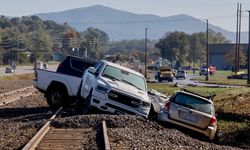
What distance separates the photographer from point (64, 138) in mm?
16609

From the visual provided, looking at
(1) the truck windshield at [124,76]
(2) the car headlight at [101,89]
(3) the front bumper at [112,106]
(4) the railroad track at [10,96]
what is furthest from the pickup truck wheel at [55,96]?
(2) the car headlight at [101,89]

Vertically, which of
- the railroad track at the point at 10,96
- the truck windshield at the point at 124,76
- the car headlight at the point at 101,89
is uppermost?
the truck windshield at the point at 124,76

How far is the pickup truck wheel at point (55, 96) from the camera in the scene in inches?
1152

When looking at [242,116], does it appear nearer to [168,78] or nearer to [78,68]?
[78,68]

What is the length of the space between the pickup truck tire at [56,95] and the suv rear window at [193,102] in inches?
351

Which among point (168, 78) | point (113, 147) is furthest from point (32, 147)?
point (168, 78)

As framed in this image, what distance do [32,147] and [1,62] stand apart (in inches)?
6621

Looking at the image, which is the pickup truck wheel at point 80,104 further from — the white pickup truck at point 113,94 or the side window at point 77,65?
the side window at point 77,65

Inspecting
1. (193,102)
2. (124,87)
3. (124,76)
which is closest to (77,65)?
(124,76)

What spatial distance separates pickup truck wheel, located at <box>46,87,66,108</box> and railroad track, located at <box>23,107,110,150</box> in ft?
31.8

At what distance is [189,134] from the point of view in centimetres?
2084

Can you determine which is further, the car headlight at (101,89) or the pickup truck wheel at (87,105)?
the pickup truck wheel at (87,105)

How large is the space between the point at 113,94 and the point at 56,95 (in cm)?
700

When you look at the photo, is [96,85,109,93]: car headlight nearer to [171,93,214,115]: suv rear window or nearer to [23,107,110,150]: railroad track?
[171,93,214,115]: suv rear window
